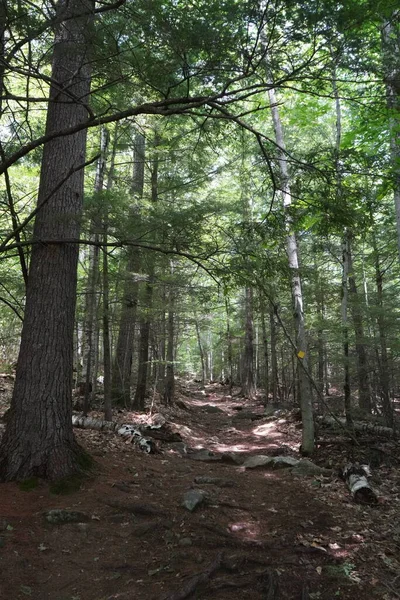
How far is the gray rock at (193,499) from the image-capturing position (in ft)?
15.9

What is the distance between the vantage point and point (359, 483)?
588cm

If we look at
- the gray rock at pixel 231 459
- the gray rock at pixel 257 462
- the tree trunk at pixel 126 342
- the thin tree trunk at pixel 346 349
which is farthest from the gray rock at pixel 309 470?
the tree trunk at pixel 126 342

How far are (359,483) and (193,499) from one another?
8.85ft

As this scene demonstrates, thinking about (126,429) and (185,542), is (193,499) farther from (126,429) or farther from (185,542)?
(126,429)

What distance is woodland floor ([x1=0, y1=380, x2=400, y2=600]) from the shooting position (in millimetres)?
3266

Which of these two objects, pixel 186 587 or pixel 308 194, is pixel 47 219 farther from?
pixel 186 587

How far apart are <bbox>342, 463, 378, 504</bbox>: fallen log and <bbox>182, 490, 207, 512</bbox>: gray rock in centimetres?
232

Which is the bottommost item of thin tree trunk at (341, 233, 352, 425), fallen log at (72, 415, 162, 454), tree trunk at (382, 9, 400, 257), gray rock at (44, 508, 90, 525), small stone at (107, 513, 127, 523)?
small stone at (107, 513, 127, 523)

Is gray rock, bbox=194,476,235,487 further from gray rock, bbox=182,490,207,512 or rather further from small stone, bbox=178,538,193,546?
small stone, bbox=178,538,193,546

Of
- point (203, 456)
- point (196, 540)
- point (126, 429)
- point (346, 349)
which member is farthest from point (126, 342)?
point (196, 540)

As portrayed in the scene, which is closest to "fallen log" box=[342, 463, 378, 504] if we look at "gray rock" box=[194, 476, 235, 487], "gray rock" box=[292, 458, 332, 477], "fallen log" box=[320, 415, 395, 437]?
"gray rock" box=[292, 458, 332, 477]

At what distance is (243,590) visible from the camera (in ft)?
10.6

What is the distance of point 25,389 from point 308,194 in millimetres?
4371

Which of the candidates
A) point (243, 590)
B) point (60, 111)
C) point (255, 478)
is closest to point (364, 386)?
point (255, 478)
